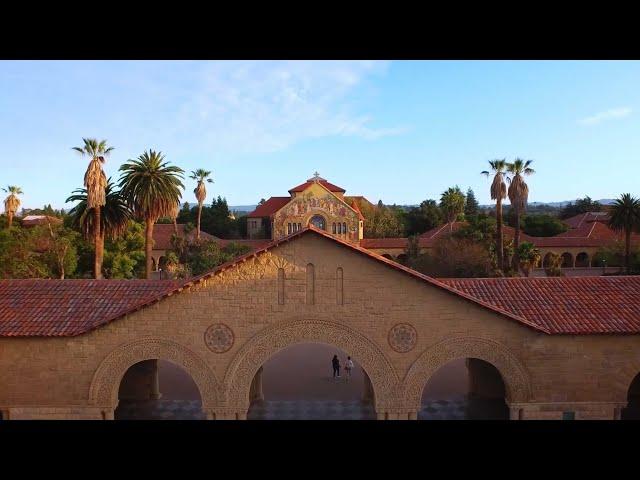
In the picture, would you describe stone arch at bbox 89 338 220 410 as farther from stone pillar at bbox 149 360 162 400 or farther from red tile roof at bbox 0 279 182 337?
stone pillar at bbox 149 360 162 400

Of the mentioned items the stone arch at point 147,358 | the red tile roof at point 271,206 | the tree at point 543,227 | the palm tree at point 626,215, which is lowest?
the stone arch at point 147,358

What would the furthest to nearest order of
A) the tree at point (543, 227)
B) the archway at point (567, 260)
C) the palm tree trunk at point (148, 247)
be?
the tree at point (543, 227), the archway at point (567, 260), the palm tree trunk at point (148, 247)

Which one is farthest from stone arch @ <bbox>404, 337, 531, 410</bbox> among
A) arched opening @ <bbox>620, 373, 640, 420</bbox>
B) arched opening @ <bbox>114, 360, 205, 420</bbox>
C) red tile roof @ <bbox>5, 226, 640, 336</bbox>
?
arched opening @ <bbox>114, 360, 205, 420</bbox>

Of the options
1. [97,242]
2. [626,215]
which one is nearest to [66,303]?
[97,242]

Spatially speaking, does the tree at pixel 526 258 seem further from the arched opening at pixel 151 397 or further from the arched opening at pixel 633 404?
the arched opening at pixel 151 397

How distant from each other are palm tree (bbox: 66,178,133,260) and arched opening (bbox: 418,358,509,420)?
20.9m

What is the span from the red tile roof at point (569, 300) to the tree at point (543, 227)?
172 feet

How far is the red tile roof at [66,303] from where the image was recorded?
13625mm

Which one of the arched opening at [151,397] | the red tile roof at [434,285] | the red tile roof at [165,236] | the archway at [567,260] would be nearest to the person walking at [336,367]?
the arched opening at [151,397]
